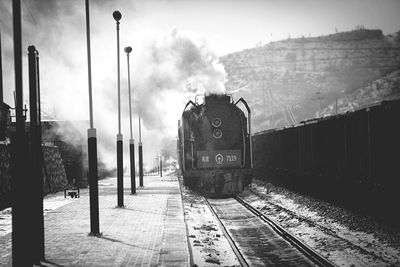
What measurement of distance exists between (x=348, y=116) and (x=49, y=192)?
53.0 ft

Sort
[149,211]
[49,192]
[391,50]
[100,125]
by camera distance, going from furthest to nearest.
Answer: [391,50] → [100,125] → [49,192] → [149,211]

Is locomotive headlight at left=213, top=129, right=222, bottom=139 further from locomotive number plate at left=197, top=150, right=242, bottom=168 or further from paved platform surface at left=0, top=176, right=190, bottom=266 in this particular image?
paved platform surface at left=0, top=176, right=190, bottom=266

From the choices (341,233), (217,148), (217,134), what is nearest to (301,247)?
(341,233)

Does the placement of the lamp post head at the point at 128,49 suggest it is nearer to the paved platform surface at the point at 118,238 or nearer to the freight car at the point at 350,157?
the paved platform surface at the point at 118,238

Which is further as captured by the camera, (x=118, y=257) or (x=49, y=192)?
(x=49, y=192)

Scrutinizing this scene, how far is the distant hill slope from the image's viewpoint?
7956 centimetres

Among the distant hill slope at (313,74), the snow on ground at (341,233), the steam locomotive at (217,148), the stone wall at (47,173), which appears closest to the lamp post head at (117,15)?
the steam locomotive at (217,148)

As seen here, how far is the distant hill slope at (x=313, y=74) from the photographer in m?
79.6

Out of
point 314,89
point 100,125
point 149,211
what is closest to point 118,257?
point 149,211

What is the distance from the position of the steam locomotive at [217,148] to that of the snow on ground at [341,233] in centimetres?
237

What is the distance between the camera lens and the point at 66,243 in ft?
30.7

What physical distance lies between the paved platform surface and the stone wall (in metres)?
1.92

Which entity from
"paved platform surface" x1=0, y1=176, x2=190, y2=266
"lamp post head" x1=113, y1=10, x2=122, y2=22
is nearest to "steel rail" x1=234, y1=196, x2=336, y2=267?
"paved platform surface" x1=0, y1=176, x2=190, y2=266

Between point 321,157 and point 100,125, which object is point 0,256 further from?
point 100,125
